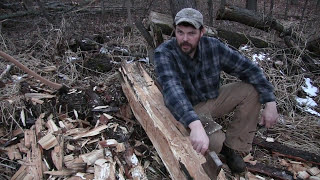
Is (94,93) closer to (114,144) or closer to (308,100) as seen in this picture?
(114,144)

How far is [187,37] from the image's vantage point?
7.38ft

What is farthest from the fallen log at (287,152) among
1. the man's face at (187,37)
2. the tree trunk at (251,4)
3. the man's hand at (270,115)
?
the tree trunk at (251,4)

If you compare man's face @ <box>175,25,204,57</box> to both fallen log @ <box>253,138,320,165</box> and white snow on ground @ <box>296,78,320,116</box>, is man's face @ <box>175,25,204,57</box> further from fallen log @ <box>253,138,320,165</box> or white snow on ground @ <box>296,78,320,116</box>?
white snow on ground @ <box>296,78,320,116</box>

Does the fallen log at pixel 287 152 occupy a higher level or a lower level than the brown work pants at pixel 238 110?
lower

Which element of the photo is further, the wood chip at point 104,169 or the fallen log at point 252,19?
the fallen log at point 252,19

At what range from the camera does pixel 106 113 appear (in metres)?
2.98

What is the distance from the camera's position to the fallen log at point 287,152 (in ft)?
8.87

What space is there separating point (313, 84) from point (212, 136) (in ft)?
8.68

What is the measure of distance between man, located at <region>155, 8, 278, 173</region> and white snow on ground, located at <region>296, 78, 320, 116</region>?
150cm

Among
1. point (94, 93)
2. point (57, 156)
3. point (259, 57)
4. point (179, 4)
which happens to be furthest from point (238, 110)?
point (179, 4)

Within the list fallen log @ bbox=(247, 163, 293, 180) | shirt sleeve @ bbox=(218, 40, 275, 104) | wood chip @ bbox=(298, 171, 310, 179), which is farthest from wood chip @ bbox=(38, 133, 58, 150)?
wood chip @ bbox=(298, 171, 310, 179)

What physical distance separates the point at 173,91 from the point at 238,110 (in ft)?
2.80

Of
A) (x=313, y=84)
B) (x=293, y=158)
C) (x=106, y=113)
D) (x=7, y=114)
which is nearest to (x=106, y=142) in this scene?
(x=106, y=113)

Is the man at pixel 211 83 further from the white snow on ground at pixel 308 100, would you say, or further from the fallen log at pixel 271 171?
the white snow on ground at pixel 308 100
